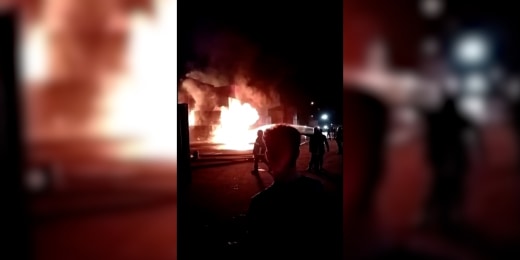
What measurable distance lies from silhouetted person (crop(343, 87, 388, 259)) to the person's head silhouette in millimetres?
230

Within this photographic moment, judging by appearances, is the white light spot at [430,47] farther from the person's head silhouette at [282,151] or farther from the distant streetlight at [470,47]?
the person's head silhouette at [282,151]

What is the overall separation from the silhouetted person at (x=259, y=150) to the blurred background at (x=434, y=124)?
38cm

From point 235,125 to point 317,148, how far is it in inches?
14.3

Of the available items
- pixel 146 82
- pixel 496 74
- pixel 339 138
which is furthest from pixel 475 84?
pixel 146 82

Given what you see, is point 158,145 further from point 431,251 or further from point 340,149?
point 431,251

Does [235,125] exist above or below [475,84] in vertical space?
below

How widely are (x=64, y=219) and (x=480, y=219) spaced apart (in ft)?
5.93

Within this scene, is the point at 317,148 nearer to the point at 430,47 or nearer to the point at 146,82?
the point at 430,47

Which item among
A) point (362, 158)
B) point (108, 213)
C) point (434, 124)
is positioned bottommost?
point (108, 213)

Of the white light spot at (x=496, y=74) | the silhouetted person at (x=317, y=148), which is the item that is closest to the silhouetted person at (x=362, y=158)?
the silhouetted person at (x=317, y=148)

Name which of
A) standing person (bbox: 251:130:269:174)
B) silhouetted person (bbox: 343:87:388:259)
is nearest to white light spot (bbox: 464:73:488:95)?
silhouetted person (bbox: 343:87:388:259)

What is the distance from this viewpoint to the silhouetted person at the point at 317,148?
2.04m

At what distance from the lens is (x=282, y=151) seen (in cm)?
206

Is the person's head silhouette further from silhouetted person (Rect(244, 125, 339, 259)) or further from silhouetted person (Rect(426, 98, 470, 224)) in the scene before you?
silhouetted person (Rect(426, 98, 470, 224))
